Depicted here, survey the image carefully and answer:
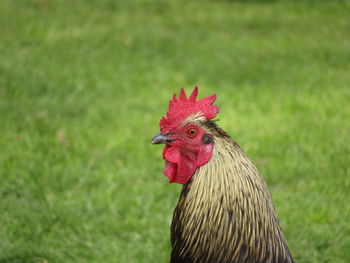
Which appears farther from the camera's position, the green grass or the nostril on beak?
the green grass

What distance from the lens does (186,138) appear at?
8.94ft

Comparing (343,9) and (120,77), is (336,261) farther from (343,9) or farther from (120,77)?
(343,9)

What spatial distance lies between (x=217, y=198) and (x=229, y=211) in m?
0.09

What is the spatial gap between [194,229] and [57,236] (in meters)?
1.86

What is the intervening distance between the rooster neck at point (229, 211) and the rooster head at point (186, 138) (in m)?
0.04

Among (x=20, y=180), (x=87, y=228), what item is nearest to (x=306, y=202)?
(x=87, y=228)

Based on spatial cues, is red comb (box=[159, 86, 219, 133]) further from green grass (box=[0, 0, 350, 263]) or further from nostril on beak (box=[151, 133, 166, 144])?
green grass (box=[0, 0, 350, 263])

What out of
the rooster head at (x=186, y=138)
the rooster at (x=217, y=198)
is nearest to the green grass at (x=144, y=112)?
the rooster at (x=217, y=198)

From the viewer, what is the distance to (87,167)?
515 cm

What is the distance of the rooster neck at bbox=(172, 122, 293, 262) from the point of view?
263 cm

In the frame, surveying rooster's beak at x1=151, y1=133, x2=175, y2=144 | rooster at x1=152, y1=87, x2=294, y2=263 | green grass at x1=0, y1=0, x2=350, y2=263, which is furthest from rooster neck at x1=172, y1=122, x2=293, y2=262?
green grass at x1=0, y1=0, x2=350, y2=263

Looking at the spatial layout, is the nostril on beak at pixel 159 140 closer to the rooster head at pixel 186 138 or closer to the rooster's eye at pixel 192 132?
the rooster head at pixel 186 138

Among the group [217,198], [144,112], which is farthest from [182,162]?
[144,112]

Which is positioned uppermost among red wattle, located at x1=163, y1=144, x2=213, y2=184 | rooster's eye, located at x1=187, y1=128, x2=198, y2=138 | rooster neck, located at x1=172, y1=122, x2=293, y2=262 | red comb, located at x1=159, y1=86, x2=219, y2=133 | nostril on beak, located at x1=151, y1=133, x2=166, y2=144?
red comb, located at x1=159, y1=86, x2=219, y2=133
